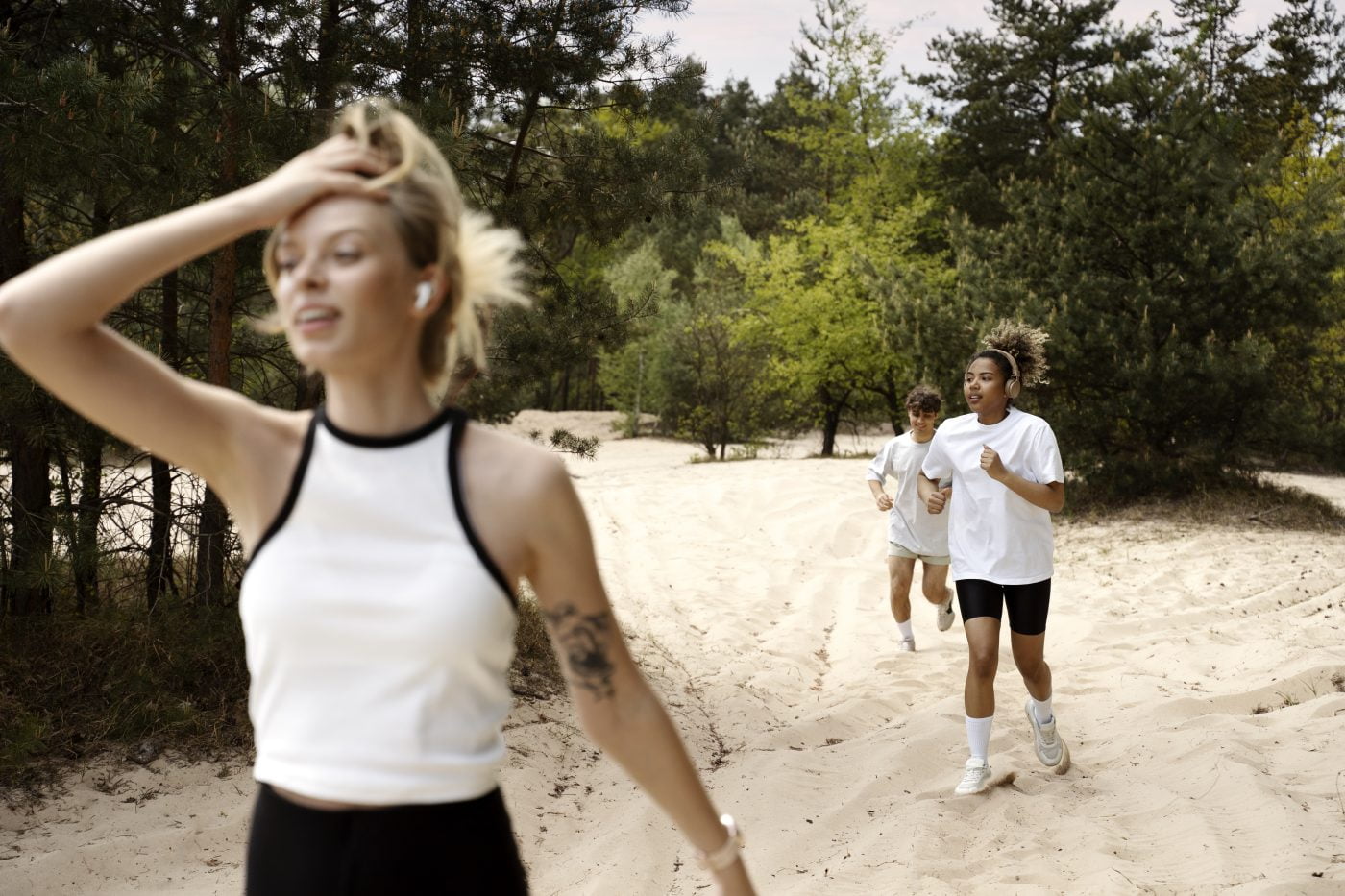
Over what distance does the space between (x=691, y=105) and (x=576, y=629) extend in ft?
23.4

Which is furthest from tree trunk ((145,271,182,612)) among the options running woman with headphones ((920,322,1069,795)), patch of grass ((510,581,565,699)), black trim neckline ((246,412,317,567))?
black trim neckline ((246,412,317,567))

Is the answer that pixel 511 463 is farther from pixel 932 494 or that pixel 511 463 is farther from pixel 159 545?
pixel 159 545

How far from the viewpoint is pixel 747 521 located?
15.3 meters

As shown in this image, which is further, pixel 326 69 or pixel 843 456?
pixel 843 456

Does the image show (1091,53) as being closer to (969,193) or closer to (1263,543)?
(969,193)

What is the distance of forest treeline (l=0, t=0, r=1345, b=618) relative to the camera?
6086 millimetres

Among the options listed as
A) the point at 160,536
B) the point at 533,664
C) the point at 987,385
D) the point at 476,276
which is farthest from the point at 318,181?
the point at 533,664

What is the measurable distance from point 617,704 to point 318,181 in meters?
0.89

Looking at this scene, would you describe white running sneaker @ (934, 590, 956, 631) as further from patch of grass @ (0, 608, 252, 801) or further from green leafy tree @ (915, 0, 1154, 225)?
green leafy tree @ (915, 0, 1154, 225)

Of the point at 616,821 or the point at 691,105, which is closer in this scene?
the point at 616,821

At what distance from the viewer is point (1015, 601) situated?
5.84 metres

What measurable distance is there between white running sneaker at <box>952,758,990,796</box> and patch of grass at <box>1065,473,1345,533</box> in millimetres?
9885

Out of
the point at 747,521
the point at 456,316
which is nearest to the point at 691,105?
the point at 456,316

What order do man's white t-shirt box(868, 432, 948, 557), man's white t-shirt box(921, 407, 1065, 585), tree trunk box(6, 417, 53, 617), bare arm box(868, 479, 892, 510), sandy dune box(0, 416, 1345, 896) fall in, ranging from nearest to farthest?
sandy dune box(0, 416, 1345, 896) → tree trunk box(6, 417, 53, 617) → man's white t-shirt box(921, 407, 1065, 585) → bare arm box(868, 479, 892, 510) → man's white t-shirt box(868, 432, 948, 557)
